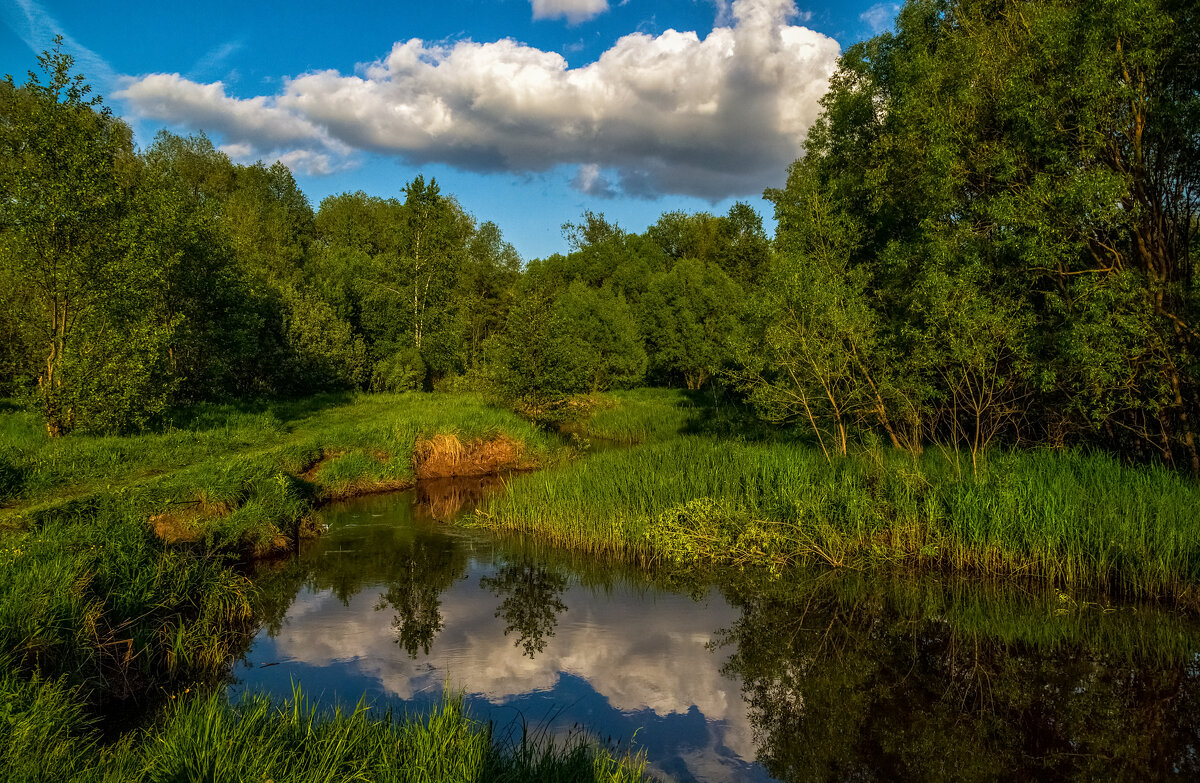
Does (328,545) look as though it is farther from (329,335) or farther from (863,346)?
(329,335)

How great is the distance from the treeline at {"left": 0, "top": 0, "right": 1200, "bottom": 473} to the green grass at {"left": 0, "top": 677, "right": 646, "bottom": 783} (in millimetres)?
10929

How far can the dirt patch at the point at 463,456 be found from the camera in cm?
2216

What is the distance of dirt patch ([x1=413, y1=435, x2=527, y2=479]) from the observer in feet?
72.7

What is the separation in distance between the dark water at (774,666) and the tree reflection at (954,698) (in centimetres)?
3

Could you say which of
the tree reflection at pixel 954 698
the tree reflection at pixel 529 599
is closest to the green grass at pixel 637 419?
the tree reflection at pixel 529 599

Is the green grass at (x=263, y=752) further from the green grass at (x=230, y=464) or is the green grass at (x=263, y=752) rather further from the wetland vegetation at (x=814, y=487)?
the green grass at (x=230, y=464)

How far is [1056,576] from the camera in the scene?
10.9 meters

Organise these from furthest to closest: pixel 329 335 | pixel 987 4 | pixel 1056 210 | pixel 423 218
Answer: pixel 423 218
pixel 329 335
pixel 987 4
pixel 1056 210

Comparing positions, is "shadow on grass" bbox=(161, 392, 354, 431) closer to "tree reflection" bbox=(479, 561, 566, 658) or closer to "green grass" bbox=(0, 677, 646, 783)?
"tree reflection" bbox=(479, 561, 566, 658)

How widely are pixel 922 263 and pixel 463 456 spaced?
15262mm

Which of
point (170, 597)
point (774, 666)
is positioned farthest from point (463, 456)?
point (774, 666)

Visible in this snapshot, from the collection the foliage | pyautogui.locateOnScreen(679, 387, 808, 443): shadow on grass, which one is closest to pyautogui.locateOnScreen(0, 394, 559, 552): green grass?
pyautogui.locateOnScreen(679, 387, 808, 443): shadow on grass

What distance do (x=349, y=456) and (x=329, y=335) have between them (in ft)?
66.1

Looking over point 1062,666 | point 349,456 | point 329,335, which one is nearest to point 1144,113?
point 1062,666
